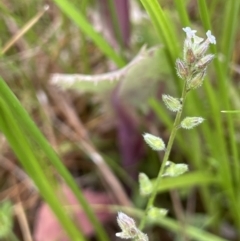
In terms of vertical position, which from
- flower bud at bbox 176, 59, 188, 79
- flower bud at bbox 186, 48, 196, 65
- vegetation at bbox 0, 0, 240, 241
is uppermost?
flower bud at bbox 186, 48, 196, 65

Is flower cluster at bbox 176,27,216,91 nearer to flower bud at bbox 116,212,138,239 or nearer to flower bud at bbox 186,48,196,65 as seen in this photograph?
flower bud at bbox 186,48,196,65

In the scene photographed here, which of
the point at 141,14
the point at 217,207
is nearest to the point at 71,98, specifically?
the point at 141,14

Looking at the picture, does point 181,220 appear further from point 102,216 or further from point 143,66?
point 143,66

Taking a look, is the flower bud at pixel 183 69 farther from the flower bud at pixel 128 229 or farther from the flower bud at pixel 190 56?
the flower bud at pixel 128 229

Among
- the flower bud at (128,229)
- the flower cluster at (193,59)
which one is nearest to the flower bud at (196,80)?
the flower cluster at (193,59)

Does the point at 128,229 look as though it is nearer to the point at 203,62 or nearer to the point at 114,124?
the point at 203,62

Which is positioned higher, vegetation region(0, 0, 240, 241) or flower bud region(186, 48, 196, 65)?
flower bud region(186, 48, 196, 65)

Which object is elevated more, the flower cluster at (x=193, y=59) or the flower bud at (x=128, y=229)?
the flower cluster at (x=193, y=59)

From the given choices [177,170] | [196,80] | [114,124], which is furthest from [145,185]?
[114,124]

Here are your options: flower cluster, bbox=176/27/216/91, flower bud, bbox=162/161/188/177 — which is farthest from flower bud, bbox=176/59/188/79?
flower bud, bbox=162/161/188/177

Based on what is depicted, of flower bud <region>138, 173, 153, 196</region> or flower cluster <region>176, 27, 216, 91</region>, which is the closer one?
flower cluster <region>176, 27, 216, 91</region>
